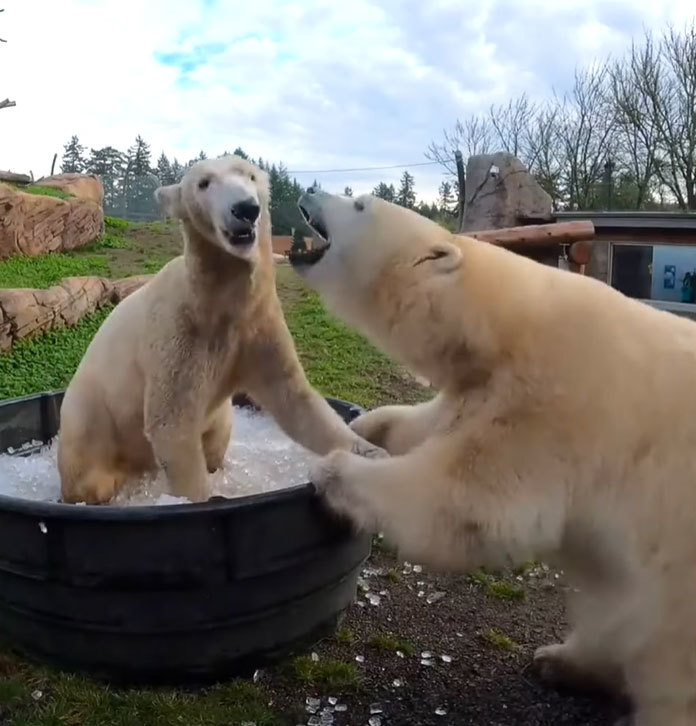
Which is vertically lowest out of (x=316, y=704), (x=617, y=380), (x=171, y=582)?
(x=316, y=704)

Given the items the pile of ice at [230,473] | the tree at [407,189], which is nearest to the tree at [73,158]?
the tree at [407,189]

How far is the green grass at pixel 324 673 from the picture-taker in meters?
2.25

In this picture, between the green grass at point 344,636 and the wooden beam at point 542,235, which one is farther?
the wooden beam at point 542,235

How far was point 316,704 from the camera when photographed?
2168mm

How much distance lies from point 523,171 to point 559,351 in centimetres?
861

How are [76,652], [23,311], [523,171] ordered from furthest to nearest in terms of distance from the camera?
1. [523,171]
2. [23,311]
3. [76,652]

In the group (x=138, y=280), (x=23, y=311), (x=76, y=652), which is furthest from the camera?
(x=138, y=280)

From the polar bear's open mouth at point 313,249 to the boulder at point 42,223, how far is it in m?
7.85

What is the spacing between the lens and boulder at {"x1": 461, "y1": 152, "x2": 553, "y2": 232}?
9.76m

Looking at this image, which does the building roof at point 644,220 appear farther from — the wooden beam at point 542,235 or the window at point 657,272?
the wooden beam at point 542,235

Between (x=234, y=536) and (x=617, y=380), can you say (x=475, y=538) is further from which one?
(x=234, y=536)

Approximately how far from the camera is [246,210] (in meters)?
2.21

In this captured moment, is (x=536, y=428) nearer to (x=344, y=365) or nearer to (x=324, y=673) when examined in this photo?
(x=324, y=673)

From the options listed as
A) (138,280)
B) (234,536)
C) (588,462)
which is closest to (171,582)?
(234,536)
